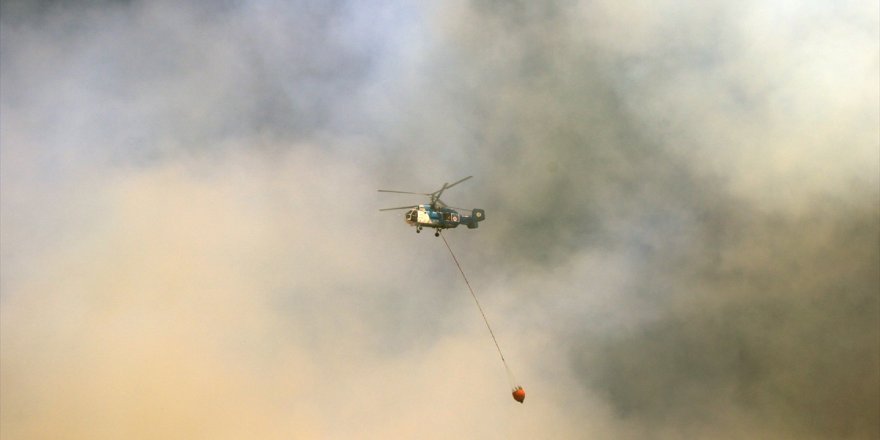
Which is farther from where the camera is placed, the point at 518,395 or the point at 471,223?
the point at 471,223

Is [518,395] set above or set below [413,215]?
below

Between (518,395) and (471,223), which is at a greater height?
(471,223)

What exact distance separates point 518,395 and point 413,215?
10988mm

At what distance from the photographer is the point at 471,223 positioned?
42688 millimetres

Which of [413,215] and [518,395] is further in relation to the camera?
[413,215]

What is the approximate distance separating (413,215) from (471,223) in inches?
203

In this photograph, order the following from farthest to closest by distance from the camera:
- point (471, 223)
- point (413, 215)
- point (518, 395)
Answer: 1. point (471, 223)
2. point (413, 215)
3. point (518, 395)

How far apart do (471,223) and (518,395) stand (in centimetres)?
1117

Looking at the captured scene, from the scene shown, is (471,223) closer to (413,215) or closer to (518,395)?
(413,215)

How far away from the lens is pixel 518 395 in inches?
1416

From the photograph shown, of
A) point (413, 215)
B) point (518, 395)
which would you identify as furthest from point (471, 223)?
point (518, 395)

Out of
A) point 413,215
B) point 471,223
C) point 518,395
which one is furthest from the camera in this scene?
point 471,223
